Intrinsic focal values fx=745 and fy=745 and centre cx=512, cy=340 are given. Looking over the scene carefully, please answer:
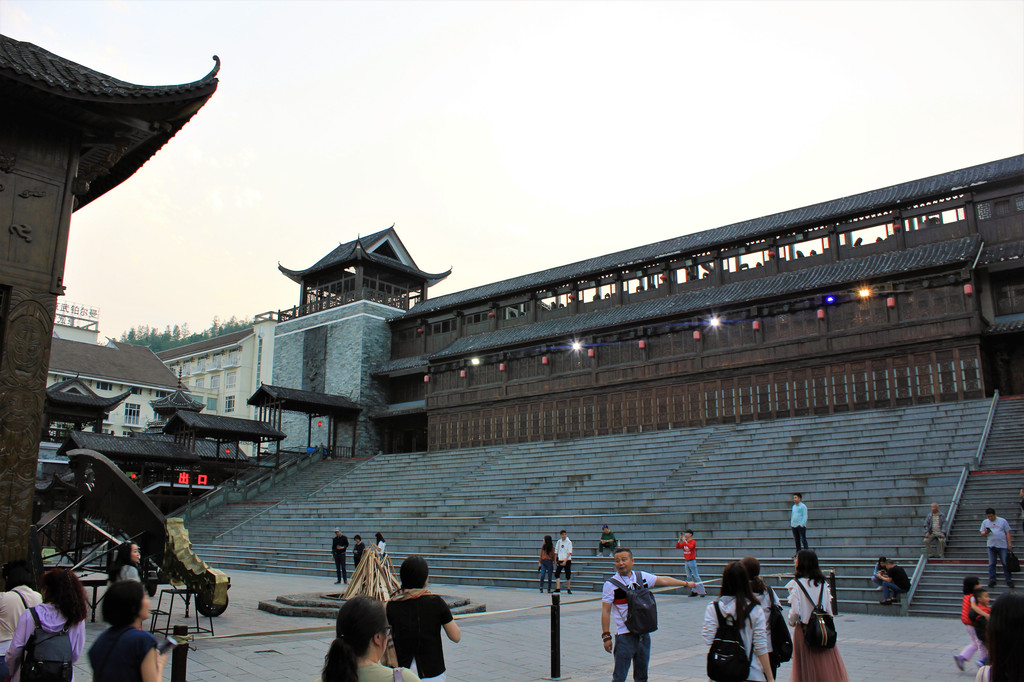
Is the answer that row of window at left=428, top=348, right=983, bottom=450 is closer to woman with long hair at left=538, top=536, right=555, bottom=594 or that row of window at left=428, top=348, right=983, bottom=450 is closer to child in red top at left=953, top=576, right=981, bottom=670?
woman with long hair at left=538, top=536, right=555, bottom=594

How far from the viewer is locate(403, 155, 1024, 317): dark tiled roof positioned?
2372 cm

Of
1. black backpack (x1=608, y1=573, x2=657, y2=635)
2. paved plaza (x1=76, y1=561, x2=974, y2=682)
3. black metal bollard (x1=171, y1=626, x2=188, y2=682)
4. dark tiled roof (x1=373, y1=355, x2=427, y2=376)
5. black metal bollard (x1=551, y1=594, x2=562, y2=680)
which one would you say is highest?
dark tiled roof (x1=373, y1=355, x2=427, y2=376)

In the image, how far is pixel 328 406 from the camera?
35.1 meters

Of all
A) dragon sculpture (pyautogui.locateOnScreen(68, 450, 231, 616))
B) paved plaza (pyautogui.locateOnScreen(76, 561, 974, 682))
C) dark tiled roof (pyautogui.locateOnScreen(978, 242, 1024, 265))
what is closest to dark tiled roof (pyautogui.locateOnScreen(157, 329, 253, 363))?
paved plaza (pyautogui.locateOnScreen(76, 561, 974, 682))

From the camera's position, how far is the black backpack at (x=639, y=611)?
5.62 meters

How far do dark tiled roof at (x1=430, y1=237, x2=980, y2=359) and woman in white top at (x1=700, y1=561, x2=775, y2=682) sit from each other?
65.4 ft

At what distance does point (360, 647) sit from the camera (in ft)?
10.5

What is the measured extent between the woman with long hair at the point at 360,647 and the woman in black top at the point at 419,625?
3.84 ft

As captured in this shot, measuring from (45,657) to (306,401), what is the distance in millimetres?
30103

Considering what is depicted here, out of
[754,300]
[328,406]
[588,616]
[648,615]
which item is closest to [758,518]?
[588,616]

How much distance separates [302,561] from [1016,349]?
2156cm

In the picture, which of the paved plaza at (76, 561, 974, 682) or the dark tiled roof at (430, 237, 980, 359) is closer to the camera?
the paved plaza at (76, 561, 974, 682)

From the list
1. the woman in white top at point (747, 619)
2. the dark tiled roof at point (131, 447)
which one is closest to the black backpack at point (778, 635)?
the woman in white top at point (747, 619)

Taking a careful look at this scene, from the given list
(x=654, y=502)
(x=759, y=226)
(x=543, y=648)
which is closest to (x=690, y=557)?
(x=654, y=502)
